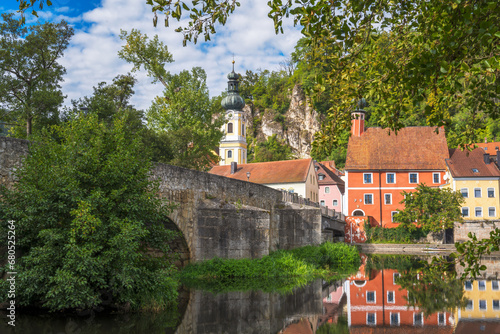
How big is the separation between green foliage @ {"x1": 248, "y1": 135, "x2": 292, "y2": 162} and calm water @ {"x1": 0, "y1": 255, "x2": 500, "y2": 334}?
68835 mm

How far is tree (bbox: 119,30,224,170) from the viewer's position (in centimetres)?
3822

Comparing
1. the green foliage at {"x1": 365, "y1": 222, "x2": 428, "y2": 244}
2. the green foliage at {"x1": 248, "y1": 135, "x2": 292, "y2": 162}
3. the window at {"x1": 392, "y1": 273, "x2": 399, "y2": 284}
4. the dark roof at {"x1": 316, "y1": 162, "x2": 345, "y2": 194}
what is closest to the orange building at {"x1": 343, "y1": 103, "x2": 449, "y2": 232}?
the green foliage at {"x1": 365, "y1": 222, "x2": 428, "y2": 244}

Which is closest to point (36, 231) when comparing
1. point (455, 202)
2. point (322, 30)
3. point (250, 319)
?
point (250, 319)

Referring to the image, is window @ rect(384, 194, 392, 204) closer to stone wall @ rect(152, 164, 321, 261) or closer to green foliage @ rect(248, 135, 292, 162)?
green foliage @ rect(248, 135, 292, 162)

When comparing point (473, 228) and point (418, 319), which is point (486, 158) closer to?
point (473, 228)

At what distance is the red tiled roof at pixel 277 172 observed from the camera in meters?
58.3

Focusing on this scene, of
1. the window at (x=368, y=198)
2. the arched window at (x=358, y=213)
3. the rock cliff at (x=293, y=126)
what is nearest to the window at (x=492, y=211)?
the window at (x=368, y=198)

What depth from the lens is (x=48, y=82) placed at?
29.1 m

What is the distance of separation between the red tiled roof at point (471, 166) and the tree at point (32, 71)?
1519 inches

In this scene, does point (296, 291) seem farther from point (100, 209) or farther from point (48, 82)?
point (48, 82)

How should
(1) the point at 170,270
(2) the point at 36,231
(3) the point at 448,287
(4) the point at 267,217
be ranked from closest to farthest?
(2) the point at 36,231 < (1) the point at 170,270 < (3) the point at 448,287 < (4) the point at 267,217

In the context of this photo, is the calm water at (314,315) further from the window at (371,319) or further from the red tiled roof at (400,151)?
the red tiled roof at (400,151)

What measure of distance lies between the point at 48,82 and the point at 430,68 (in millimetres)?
27704

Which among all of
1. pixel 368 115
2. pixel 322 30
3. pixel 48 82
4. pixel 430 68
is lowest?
pixel 430 68
